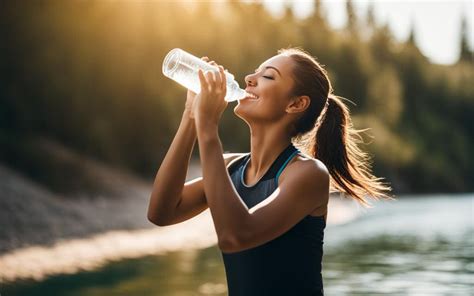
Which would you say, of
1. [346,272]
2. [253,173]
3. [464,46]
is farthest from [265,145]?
[464,46]

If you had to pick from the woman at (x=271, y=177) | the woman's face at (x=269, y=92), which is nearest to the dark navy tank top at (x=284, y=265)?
the woman at (x=271, y=177)

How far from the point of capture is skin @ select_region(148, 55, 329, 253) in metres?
2.06

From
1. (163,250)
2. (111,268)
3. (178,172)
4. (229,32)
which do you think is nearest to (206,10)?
(229,32)

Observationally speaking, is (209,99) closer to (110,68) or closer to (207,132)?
(207,132)

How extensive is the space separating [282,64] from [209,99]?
1.46 ft

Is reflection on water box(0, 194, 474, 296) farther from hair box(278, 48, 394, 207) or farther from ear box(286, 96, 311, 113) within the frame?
ear box(286, 96, 311, 113)

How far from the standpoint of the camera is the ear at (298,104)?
250 cm

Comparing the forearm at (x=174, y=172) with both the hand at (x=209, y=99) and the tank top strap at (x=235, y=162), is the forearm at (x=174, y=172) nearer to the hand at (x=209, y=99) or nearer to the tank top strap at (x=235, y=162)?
the tank top strap at (x=235, y=162)

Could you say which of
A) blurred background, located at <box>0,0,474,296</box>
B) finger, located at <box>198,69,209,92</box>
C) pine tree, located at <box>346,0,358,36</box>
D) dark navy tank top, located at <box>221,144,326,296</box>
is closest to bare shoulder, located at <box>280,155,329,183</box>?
dark navy tank top, located at <box>221,144,326,296</box>

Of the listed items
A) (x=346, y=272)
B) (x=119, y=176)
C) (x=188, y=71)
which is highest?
(x=119, y=176)

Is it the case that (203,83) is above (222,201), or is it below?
above

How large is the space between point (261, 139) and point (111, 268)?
7.82 m

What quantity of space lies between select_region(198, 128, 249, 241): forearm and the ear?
0.47 m

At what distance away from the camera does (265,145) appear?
2.47 metres
